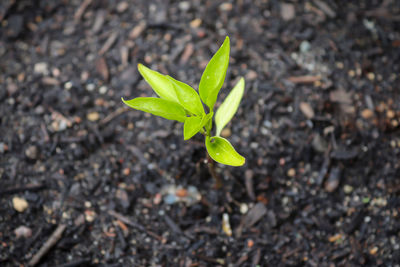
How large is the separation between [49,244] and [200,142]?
2.94 feet

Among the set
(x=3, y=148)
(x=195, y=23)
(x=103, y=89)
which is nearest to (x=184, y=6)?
(x=195, y=23)

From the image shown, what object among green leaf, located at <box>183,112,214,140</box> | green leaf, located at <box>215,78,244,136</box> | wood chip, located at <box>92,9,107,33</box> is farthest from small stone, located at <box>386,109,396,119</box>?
wood chip, located at <box>92,9,107,33</box>

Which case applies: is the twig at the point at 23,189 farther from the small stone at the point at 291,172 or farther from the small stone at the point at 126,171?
the small stone at the point at 291,172

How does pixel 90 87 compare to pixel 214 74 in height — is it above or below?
below

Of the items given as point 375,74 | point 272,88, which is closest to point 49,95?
point 272,88

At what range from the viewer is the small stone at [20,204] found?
1.85 m

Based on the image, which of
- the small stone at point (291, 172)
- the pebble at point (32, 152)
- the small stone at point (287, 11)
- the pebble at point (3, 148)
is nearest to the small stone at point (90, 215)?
the pebble at point (32, 152)

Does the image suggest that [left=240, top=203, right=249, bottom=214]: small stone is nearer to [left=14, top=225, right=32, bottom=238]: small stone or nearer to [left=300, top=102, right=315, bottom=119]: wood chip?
[left=300, top=102, right=315, bottom=119]: wood chip

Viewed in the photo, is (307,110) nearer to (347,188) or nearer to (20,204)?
(347,188)

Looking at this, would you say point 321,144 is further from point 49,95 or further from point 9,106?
point 9,106

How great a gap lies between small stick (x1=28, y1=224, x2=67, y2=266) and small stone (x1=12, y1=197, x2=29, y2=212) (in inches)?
7.8

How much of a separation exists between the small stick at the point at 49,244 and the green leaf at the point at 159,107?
2.99 feet

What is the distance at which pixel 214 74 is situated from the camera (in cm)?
130

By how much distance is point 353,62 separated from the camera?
7.35ft
